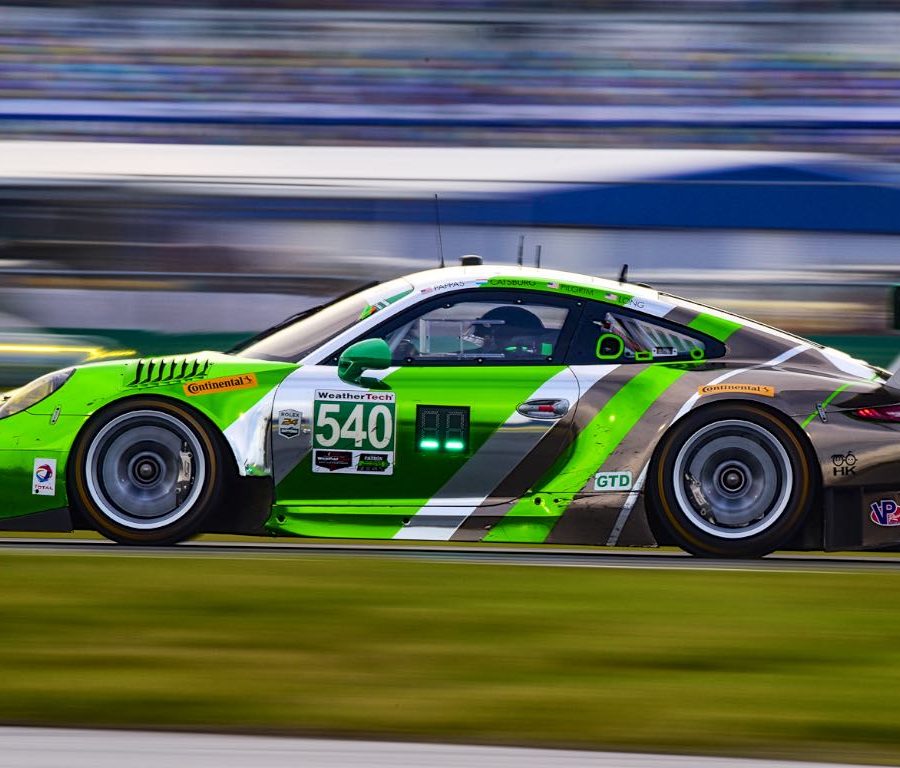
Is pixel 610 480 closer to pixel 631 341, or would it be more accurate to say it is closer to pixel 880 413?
pixel 631 341

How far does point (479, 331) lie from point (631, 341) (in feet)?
2.08

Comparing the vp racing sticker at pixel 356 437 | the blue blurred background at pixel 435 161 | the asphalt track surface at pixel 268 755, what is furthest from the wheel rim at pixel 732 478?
the blue blurred background at pixel 435 161

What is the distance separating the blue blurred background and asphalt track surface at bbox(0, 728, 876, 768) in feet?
30.4

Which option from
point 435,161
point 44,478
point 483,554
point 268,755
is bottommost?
point 268,755

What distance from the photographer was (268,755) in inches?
131

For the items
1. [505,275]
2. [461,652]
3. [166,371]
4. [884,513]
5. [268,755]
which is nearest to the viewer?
[268,755]

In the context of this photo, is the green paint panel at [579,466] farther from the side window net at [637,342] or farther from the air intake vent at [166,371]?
the air intake vent at [166,371]

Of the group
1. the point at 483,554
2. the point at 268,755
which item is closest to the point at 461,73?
the point at 483,554

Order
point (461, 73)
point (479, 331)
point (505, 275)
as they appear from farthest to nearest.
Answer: point (461, 73)
point (505, 275)
point (479, 331)

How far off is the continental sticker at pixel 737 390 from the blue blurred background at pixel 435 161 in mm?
6299

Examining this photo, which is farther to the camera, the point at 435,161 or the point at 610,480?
the point at 435,161

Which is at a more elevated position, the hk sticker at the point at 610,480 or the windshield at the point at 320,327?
the windshield at the point at 320,327

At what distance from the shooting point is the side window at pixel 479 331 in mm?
6359

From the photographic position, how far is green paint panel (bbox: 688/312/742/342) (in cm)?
647
